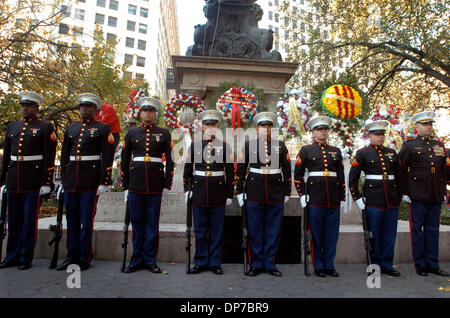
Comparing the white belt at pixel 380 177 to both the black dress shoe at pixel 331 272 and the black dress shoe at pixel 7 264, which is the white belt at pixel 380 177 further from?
the black dress shoe at pixel 7 264

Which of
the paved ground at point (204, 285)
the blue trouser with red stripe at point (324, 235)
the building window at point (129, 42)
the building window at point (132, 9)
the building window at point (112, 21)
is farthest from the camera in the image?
the building window at point (132, 9)

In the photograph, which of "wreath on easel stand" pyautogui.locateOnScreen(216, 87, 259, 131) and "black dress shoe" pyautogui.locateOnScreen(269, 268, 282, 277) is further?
"wreath on easel stand" pyautogui.locateOnScreen(216, 87, 259, 131)

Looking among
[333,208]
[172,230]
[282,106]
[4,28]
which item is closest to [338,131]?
[282,106]

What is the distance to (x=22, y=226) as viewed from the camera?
478cm

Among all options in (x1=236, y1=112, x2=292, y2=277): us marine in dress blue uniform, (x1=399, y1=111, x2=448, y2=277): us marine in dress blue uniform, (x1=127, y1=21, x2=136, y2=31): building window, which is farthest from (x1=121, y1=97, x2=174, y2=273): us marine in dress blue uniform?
(x1=127, y1=21, x2=136, y2=31): building window

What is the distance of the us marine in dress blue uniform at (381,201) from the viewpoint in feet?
15.9

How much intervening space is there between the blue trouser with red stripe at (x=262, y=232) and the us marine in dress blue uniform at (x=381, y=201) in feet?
4.06

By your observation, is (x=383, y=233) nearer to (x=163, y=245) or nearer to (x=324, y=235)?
→ (x=324, y=235)

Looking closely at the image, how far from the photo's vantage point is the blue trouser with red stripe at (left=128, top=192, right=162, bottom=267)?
15.3 feet

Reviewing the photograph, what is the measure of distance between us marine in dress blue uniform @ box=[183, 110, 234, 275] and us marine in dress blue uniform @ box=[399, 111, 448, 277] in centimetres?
272

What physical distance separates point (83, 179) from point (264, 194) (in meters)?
2.53

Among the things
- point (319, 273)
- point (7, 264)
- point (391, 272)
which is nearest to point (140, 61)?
point (7, 264)

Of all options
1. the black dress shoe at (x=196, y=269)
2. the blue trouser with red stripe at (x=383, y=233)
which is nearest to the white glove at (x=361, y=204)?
the blue trouser with red stripe at (x=383, y=233)

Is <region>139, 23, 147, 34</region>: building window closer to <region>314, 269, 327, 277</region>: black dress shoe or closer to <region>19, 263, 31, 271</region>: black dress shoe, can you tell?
<region>19, 263, 31, 271</region>: black dress shoe
